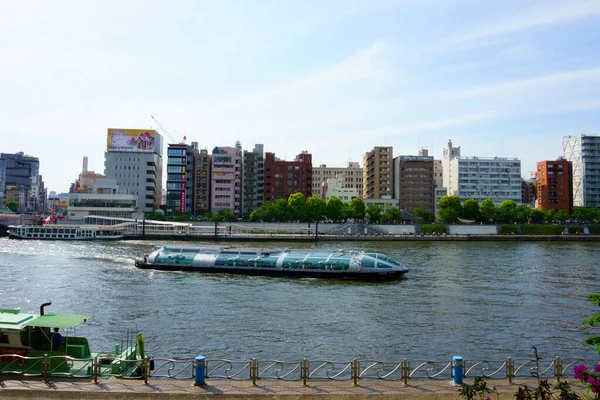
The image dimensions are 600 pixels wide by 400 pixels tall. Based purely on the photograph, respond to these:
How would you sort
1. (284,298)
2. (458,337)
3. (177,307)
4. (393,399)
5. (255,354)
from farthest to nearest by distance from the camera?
(284,298)
(177,307)
(458,337)
(255,354)
(393,399)

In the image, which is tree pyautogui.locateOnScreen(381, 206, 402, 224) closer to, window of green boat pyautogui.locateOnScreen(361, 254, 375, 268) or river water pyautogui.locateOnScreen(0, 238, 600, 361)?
river water pyautogui.locateOnScreen(0, 238, 600, 361)

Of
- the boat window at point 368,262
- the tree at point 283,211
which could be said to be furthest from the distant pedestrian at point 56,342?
the tree at point 283,211

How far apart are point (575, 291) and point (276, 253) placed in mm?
42660

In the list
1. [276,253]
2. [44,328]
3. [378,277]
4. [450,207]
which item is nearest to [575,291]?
[378,277]

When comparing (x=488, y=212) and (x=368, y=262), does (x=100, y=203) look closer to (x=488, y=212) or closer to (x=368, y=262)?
(x=368, y=262)

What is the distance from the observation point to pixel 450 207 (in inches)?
7136

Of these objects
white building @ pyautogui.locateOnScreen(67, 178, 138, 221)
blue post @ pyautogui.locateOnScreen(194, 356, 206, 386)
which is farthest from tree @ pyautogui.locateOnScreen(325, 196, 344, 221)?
blue post @ pyautogui.locateOnScreen(194, 356, 206, 386)

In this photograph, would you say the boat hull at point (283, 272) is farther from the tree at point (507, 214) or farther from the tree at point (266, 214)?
the tree at point (507, 214)

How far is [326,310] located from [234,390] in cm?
2990

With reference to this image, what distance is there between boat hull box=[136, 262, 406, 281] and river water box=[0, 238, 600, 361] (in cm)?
224

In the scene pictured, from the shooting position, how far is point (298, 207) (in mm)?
178250

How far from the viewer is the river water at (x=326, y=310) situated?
3509 cm

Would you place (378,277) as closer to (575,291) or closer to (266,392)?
(575,291)

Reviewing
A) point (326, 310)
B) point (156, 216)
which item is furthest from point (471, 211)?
point (326, 310)
